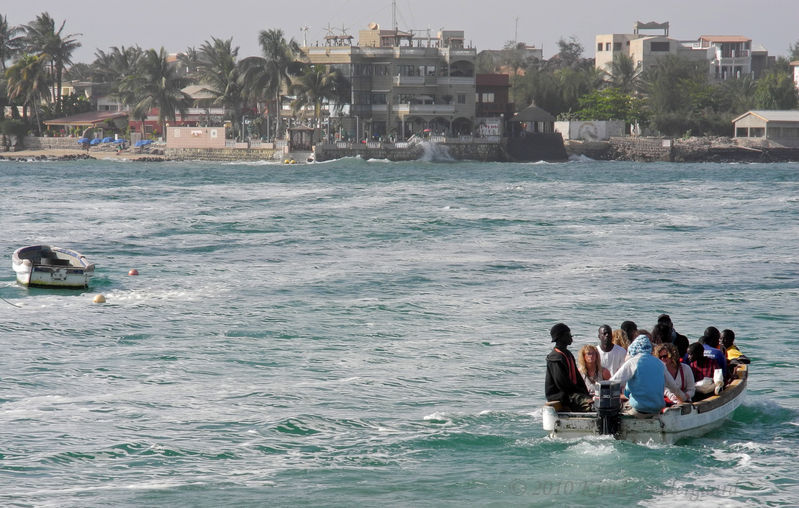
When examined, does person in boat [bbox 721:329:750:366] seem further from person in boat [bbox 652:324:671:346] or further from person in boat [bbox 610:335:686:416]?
person in boat [bbox 610:335:686:416]

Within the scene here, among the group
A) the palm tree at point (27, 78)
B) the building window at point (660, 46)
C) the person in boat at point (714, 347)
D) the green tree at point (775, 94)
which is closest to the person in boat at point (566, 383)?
the person in boat at point (714, 347)

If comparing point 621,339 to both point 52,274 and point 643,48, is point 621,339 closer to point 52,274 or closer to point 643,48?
point 52,274

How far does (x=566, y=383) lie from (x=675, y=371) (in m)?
1.53

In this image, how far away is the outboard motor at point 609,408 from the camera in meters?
13.3

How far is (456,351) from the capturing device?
20.8m

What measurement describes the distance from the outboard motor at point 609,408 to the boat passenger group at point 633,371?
163 mm

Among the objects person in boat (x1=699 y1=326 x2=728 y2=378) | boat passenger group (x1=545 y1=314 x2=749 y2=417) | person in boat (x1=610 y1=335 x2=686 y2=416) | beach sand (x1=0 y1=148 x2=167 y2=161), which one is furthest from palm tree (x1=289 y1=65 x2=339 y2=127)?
person in boat (x1=610 y1=335 x2=686 y2=416)

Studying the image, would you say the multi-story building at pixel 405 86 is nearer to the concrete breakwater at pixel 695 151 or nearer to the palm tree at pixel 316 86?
the palm tree at pixel 316 86

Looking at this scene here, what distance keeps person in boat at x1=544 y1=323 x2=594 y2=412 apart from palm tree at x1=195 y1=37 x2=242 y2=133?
4072 inches

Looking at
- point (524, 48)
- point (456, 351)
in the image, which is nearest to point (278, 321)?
point (456, 351)

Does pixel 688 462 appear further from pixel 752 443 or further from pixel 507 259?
pixel 507 259

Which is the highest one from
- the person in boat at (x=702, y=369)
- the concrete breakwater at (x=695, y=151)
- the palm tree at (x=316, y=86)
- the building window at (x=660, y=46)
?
the building window at (x=660, y=46)

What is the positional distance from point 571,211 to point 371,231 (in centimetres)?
1387

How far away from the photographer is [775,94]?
124 metres
